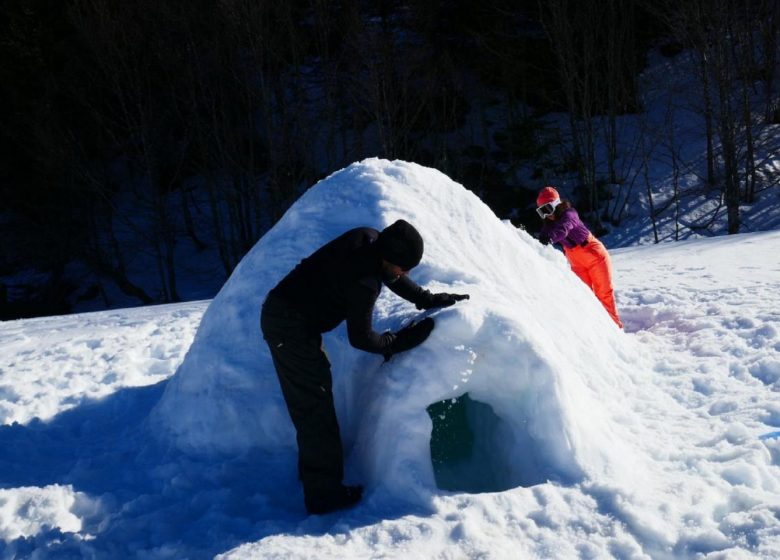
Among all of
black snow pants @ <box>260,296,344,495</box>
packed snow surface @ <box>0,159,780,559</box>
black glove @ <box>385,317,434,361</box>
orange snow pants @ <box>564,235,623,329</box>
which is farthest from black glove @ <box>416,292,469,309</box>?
orange snow pants @ <box>564,235,623,329</box>

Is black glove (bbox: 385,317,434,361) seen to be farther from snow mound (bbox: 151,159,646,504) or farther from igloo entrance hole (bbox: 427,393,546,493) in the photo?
igloo entrance hole (bbox: 427,393,546,493)

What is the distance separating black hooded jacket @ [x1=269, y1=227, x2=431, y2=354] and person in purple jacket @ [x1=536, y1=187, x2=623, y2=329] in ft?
10.5

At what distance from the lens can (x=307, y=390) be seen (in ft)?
10.8

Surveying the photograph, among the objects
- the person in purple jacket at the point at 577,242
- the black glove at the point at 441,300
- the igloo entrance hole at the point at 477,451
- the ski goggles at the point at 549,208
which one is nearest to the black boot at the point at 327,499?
the igloo entrance hole at the point at 477,451

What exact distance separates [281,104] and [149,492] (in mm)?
13543

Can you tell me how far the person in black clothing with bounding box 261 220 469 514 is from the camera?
3172 millimetres

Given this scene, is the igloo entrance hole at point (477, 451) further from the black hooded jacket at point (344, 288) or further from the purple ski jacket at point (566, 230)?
the purple ski jacket at point (566, 230)

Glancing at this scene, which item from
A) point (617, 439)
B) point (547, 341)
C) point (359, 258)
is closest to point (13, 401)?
point (359, 258)

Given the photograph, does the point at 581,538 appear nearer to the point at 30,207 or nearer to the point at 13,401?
the point at 13,401

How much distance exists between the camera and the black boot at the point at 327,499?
322 centimetres

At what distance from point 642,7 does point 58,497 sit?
18.0m

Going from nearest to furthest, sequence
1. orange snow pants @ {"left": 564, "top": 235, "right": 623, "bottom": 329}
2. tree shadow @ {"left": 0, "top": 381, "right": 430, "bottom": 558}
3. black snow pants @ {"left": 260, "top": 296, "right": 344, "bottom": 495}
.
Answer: tree shadow @ {"left": 0, "top": 381, "right": 430, "bottom": 558} → black snow pants @ {"left": 260, "top": 296, "right": 344, "bottom": 495} → orange snow pants @ {"left": 564, "top": 235, "right": 623, "bottom": 329}

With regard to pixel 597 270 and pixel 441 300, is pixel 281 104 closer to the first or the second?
pixel 597 270

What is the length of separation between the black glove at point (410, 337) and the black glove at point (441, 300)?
0.71ft
